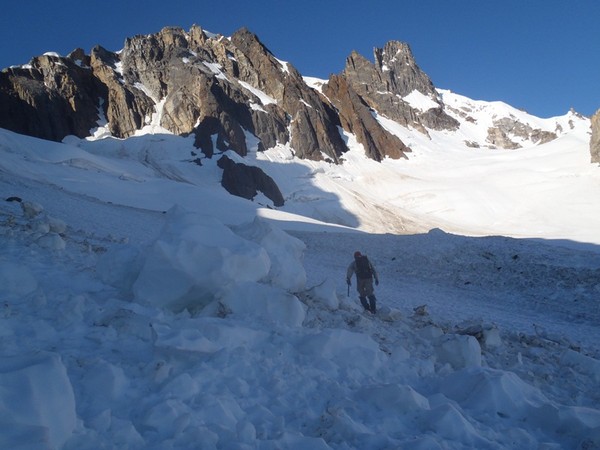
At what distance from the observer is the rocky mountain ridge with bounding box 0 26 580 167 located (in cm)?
7188

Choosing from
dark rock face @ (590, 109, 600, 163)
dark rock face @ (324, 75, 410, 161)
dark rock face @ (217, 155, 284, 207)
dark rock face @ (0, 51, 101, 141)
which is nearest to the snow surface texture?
dark rock face @ (217, 155, 284, 207)

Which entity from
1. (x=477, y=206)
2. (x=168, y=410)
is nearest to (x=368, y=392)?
(x=168, y=410)

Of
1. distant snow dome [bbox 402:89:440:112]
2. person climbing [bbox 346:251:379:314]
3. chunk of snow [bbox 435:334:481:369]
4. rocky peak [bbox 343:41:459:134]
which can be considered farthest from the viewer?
distant snow dome [bbox 402:89:440:112]

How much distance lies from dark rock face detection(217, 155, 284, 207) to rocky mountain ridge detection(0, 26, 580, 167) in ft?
25.9

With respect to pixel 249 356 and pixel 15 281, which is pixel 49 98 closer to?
pixel 15 281

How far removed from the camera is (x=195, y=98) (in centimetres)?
7519

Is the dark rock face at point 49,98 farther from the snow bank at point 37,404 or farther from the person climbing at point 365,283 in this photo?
the snow bank at point 37,404

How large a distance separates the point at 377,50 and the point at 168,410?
504ft

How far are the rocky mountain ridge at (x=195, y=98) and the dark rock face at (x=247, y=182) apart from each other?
311 inches

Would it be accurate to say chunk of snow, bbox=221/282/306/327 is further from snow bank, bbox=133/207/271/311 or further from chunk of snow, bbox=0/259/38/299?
chunk of snow, bbox=0/259/38/299

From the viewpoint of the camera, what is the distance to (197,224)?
22.0 feet

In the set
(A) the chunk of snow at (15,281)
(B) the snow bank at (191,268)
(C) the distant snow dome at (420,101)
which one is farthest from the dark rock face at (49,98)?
(C) the distant snow dome at (420,101)

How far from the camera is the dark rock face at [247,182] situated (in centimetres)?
5947

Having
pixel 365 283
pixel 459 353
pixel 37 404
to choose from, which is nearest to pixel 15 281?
pixel 37 404
